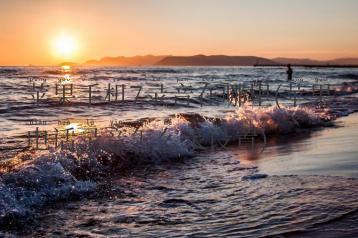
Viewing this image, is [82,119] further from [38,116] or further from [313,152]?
[313,152]

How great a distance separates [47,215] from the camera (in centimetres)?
644

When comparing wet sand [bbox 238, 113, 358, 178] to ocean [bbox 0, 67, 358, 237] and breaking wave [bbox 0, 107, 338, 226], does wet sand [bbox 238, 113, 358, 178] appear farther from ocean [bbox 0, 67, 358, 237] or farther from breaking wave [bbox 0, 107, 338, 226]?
breaking wave [bbox 0, 107, 338, 226]

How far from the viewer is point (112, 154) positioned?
35.0ft

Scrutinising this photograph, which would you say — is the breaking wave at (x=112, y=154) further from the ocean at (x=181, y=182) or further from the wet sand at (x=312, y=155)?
the wet sand at (x=312, y=155)

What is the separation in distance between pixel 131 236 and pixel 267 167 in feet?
14.7

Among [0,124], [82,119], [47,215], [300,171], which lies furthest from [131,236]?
[82,119]

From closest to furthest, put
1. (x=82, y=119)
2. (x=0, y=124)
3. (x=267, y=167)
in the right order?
(x=267, y=167)
(x=0, y=124)
(x=82, y=119)

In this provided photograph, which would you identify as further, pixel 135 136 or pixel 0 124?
pixel 0 124

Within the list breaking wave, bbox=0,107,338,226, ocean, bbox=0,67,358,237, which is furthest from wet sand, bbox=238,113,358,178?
breaking wave, bbox=0,107,338,226

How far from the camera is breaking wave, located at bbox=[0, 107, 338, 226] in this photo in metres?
7.25

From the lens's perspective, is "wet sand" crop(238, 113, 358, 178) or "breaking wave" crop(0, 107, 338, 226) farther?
"wet sand" crop(238, 113, 358, 178)

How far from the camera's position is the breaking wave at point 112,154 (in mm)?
7246

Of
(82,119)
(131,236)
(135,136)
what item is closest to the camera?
(131,236)

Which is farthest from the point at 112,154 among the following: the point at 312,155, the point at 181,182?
the point at 312,155
